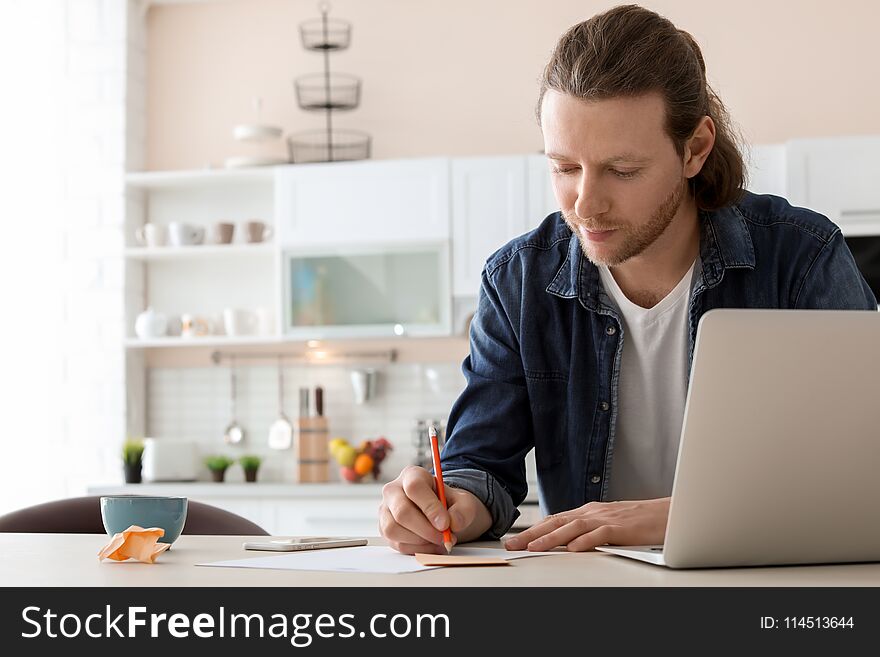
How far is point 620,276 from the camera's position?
1.79 metres

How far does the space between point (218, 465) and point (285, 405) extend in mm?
420

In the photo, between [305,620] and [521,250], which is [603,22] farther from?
[305,620]

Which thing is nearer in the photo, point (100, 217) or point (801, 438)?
point (801, 438)

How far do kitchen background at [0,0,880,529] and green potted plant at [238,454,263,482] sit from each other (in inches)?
8.8

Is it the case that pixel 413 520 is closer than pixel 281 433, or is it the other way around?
pixel 413 520

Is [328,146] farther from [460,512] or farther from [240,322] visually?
[460,512]

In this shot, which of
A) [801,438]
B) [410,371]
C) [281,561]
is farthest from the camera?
[410,371]

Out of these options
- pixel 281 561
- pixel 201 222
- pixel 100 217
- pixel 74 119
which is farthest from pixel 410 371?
pixel 281 561

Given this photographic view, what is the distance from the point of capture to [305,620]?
0.77 metres

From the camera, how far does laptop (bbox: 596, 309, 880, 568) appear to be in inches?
37.3

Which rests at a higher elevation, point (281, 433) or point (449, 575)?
point (449, 575)

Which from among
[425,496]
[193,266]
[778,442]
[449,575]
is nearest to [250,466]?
[193,266]

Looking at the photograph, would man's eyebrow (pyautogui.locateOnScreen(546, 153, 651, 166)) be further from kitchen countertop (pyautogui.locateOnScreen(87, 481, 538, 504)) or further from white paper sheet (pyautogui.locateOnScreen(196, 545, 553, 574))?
kitchen countertop (pyautogui.locateOnScreen(87, 481, 538, 504))

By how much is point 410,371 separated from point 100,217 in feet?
4.75
